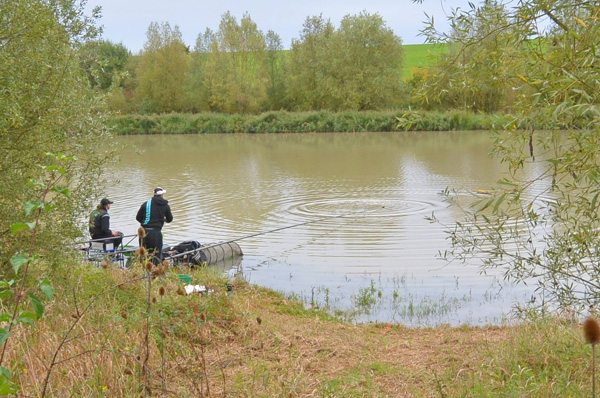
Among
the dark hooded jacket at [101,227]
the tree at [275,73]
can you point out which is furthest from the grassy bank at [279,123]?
the dark hooded jacket at [101,227]

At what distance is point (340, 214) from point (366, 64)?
4098cm

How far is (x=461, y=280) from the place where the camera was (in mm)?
10766

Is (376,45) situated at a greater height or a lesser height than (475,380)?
greater

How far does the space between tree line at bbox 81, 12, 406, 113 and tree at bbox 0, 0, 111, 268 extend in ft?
161

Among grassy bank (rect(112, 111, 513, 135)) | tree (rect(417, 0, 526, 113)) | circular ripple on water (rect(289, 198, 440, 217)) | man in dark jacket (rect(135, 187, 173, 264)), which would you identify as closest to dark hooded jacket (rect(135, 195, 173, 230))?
man in dark jacket (rect(135, 187, 173, 264))

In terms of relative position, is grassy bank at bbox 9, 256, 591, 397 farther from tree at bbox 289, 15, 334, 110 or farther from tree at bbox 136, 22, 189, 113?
tree at bbox 136, 22, 189, 113

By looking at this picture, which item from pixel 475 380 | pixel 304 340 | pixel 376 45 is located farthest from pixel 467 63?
pixel 376 45

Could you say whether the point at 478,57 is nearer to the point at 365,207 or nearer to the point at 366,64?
the point at 365,207

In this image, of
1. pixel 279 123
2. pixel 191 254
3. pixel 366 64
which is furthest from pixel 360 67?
pixel 191 254

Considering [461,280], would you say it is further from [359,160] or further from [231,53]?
[231,53]

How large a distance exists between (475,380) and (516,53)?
95.2 inches

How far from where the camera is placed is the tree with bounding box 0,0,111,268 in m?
6.48

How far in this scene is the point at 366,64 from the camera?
56312 mm

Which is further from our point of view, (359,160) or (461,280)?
(359,160)
